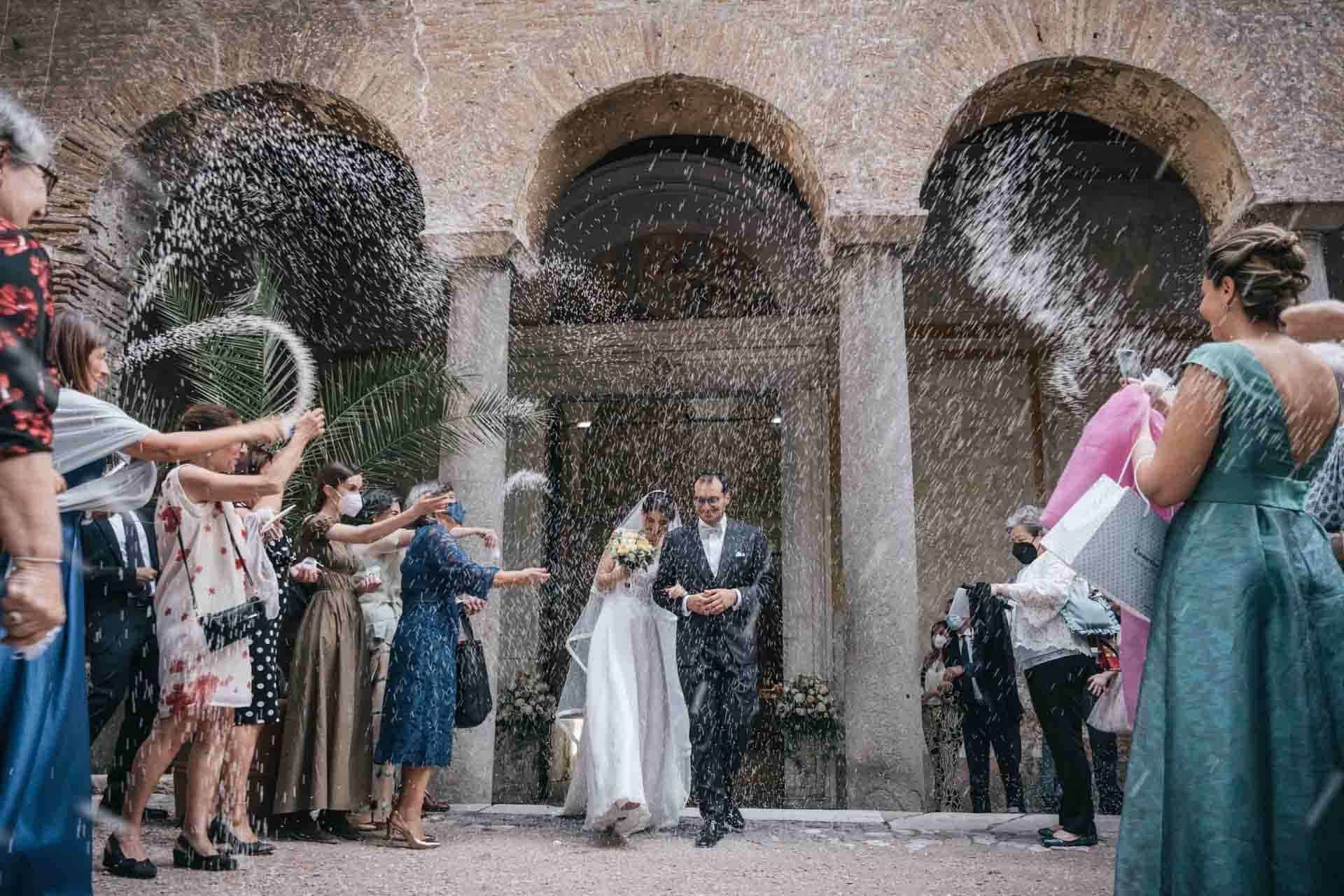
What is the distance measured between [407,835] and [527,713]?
4.00m

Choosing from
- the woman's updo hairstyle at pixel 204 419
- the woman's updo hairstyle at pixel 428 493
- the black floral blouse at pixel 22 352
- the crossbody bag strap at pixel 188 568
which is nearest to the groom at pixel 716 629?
the woman's updo hairstyle at pixel 428 493

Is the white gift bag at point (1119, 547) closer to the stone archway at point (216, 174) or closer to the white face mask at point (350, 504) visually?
the white face mask at point (350, 504)

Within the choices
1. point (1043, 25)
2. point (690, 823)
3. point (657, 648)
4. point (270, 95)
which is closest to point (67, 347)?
point (657, 648)

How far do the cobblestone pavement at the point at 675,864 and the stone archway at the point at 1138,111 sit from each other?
5405 mm

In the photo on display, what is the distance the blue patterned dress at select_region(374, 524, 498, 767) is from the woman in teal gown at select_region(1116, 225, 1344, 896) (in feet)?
12.1

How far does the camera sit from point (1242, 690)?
2.68 metres

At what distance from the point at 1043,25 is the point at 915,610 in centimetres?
492

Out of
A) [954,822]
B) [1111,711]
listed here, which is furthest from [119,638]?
[1111,711]

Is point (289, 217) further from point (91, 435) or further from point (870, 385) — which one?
point (91, 435)

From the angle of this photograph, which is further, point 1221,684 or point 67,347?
point 67,347

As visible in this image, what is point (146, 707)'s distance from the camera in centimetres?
496

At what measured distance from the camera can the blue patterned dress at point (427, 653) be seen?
18.0 ft

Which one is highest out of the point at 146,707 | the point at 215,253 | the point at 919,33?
the point at 919,33

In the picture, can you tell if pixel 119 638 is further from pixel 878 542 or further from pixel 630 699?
pixel 878 542
